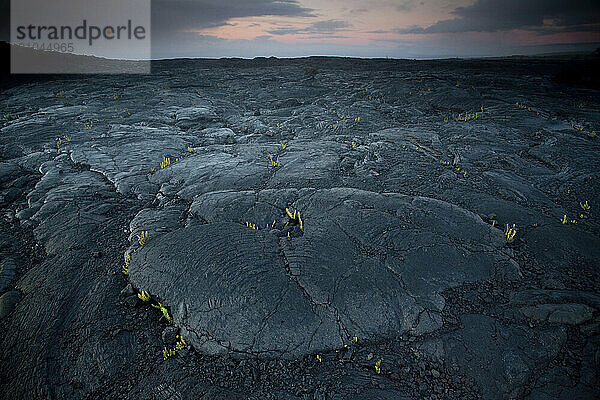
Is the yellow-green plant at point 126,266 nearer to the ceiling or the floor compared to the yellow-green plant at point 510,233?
nearer to the floor

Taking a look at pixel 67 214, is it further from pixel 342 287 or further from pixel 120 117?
pixel 120 117

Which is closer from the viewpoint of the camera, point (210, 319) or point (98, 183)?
point (210, 319)

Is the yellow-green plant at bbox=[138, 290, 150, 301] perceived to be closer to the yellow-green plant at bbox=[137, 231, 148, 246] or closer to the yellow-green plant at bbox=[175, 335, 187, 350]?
the yellow-green plant at bbox=[175, 335, 187, 350]

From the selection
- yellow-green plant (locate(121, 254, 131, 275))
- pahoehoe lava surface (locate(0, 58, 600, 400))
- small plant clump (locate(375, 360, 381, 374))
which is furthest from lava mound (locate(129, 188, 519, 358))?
small plant clump (locate(375, 360, 381, 374))

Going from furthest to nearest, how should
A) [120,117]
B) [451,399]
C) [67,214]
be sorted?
[120,117] → [67,214] → [451,399]

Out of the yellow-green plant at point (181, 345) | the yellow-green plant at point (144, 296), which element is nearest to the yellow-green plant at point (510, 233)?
the yellow-green plant at point (181, 345)

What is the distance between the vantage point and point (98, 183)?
351 inches

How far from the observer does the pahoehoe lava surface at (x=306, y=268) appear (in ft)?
13.4

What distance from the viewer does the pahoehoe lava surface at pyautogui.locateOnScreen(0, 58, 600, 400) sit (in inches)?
161

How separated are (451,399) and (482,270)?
238 centimetres

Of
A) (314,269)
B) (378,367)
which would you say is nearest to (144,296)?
(314,269)

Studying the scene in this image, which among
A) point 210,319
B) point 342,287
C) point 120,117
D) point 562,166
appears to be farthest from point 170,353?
point 120,117

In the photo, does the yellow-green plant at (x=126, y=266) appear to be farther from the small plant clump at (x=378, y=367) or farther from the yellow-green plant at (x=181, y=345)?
the small plant clump at (x=378, y=367)

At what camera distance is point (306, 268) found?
17.3ft
